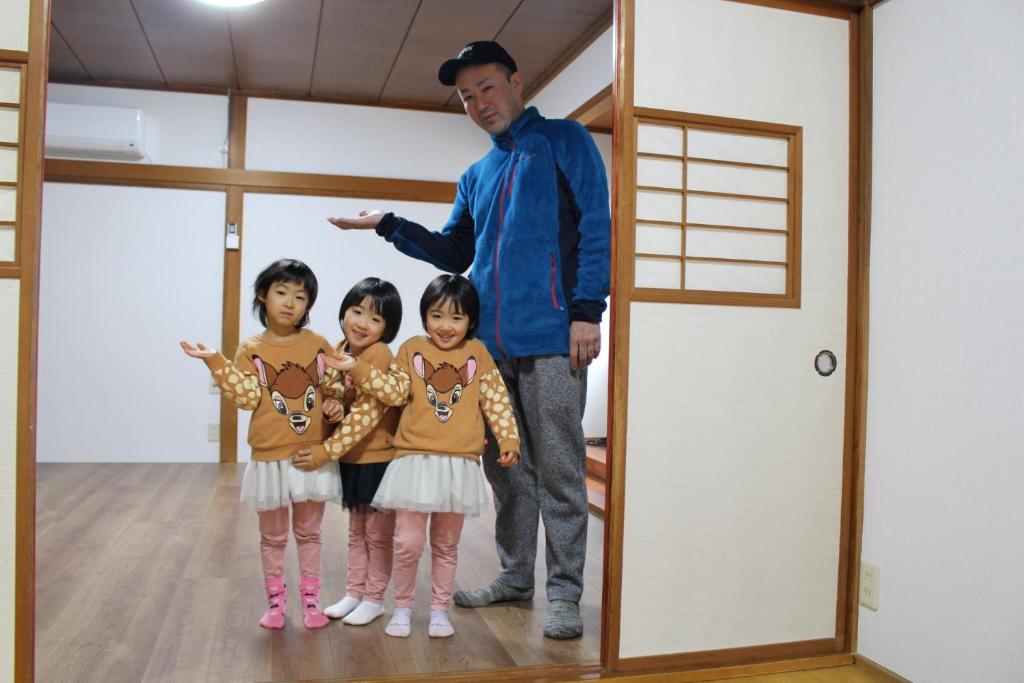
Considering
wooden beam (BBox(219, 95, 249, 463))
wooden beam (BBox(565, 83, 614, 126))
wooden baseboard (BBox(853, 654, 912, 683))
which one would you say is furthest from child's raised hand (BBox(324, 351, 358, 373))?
wooden beam (BBox(219, 95, 249, 463))

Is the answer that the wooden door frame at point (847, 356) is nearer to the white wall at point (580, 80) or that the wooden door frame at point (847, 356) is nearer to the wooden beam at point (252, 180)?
the white wall at point (580, 80)

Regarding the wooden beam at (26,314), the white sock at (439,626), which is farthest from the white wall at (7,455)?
the white sock at (439,626)

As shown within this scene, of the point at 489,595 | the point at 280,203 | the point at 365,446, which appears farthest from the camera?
the point at 280,203

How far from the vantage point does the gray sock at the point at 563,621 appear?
2.28 meters

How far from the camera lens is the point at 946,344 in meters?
1.95

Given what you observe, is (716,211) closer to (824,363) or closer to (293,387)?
(824,363)

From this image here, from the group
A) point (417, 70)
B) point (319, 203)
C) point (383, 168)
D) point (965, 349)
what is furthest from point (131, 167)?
point (965, 349)

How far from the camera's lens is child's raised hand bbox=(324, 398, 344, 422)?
2262mm

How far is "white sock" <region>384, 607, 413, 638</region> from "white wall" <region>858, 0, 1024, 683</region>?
1.18 meters

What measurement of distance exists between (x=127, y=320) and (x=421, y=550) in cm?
367

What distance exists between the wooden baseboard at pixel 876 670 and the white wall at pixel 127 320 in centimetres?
412

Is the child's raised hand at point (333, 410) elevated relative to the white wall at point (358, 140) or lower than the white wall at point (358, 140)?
lower

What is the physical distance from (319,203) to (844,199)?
3856 mm

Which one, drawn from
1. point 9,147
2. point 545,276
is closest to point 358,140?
point 545,276
